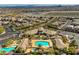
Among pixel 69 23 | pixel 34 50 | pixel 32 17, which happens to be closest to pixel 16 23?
pixel 32 17

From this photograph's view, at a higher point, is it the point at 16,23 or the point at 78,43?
the point at 16,23

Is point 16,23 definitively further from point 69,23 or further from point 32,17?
point 69,23

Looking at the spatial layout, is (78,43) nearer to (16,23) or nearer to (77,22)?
(77,22)

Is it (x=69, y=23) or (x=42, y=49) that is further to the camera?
(x=69, y=23)

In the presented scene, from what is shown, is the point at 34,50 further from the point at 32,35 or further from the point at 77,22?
the point at 77,22
